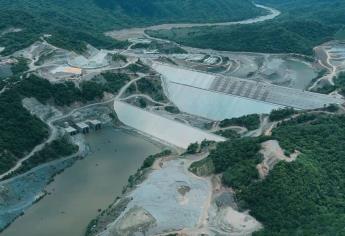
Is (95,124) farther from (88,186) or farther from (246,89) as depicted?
(246,89)

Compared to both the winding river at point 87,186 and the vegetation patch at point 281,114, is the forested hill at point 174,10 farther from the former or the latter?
the vegetation patch at point 281,114

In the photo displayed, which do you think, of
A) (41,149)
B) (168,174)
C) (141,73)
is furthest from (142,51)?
(168,174)

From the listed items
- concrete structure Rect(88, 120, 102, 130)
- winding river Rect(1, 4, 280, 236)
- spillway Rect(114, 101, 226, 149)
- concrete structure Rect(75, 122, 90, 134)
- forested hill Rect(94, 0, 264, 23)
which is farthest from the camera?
forested hill Rect(94, 0, 264, 23)

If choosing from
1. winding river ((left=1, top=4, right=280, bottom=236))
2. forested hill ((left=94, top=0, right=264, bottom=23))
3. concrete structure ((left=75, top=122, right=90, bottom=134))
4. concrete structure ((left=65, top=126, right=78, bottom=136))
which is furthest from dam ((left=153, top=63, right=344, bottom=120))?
forested hill ((left=94, top=0, right=264, bottom=23))

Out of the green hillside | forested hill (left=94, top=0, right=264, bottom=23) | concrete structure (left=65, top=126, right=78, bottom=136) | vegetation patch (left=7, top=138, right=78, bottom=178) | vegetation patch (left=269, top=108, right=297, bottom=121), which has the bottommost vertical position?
forested hill (left=94, top=0, right=264, bottom=23)

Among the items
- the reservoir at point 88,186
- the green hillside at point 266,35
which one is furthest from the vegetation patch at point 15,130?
the green hillside at point 266,35

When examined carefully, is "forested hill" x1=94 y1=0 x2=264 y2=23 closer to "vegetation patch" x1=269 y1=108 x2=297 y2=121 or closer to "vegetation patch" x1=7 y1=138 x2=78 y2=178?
"vegetation patch" x1=269 y1=108 x2=297 y2=121
